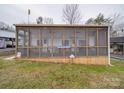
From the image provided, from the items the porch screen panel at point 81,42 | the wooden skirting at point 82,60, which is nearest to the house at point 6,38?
the wooden skirting at point 82,60

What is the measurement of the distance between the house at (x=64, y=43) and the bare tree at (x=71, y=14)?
17991 millimetres

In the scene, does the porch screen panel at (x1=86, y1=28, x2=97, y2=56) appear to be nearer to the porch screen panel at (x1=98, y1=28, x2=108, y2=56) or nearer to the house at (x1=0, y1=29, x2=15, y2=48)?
the porch screen panel at (x1=98, y1=28, x2=108, y2=56)

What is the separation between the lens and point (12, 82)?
527cm

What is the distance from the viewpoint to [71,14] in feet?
94.0

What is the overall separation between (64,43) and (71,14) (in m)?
19.5

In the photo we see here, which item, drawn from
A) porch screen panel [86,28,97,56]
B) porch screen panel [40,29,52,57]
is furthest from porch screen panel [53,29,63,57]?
porch screen panel [86,28,97,56]

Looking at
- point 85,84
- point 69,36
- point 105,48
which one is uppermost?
point 69,36

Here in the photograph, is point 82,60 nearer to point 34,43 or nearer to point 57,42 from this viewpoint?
point 57,42

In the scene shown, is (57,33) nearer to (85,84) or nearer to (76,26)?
(76,26)

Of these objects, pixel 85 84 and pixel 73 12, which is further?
pixel 73 12
